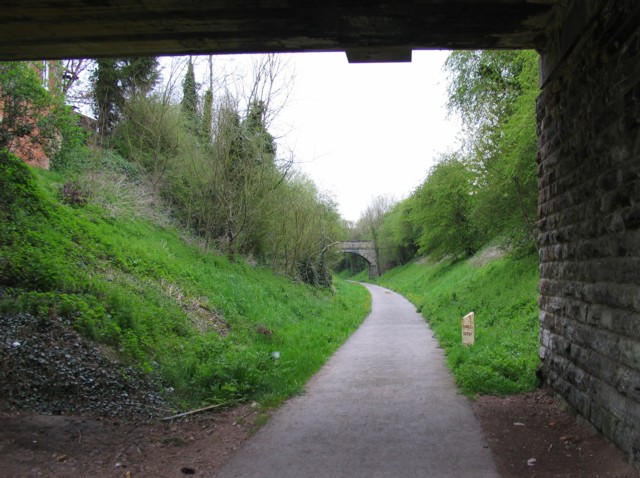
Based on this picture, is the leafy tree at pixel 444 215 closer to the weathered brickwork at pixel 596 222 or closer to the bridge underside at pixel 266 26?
the weathered brickwork at pixel 596 222

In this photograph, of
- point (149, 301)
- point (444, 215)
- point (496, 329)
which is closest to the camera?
point (149, 301)

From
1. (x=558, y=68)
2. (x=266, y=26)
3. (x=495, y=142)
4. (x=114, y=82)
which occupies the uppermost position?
(x=114, y=82)

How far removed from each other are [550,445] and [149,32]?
6724mm

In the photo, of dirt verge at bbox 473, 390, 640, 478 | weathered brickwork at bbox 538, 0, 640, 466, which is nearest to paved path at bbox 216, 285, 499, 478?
dirt verge at bbox 473, 390, 640, 478

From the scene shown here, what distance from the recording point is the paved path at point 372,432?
470 cm

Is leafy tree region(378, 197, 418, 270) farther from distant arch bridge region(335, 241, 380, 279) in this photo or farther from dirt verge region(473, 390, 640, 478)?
dirt verge region(473, 390, 640, 478)

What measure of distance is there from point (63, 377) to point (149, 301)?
3.80 metres

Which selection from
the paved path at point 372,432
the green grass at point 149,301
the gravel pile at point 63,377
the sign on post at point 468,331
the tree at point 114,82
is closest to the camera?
the paved path at point 372,432

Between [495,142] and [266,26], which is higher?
[495,142]

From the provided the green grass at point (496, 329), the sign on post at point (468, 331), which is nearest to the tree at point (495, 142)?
the green grass at point (496, 329)

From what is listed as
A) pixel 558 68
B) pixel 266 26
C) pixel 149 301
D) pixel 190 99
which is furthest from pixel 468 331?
pixel 190 99

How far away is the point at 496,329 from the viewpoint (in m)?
12.7

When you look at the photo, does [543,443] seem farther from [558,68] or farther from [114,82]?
[114,82]

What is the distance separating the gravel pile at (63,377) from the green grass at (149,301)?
32 centimetres
